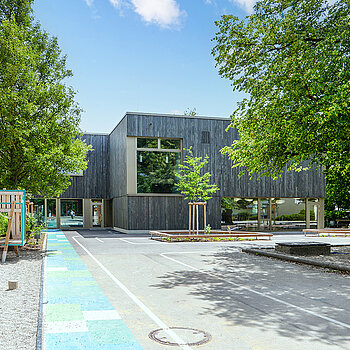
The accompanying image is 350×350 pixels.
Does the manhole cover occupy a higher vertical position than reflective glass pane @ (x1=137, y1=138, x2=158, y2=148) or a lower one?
lower

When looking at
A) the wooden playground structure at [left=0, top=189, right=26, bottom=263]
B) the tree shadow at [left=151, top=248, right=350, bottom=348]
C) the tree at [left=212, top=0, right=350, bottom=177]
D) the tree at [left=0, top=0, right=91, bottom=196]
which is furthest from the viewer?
the tree at [left=0, top=0, right=91, bottom=196]

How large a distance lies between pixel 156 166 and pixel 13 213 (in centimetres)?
1718

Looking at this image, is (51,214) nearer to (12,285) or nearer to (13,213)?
(13,213)

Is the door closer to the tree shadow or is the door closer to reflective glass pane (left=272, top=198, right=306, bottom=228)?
reflective glass pane (left=272, top=198, right=306, bottom=228)

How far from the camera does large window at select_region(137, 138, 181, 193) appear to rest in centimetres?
3000

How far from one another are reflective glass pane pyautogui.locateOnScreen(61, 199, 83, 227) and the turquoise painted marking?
2734 centimetres

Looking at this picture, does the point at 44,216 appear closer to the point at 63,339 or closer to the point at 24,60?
the point at 24,60

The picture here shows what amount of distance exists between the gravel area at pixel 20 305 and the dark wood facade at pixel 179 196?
16810mm

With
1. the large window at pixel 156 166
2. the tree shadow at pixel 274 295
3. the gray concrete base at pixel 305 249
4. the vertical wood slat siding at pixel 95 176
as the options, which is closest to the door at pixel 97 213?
the vertical wood slat siding at pixel 95 176

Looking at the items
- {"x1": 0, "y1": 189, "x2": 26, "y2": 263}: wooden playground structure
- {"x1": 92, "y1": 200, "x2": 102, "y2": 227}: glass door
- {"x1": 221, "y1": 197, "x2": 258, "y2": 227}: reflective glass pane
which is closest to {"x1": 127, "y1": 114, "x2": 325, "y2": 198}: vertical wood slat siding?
{"x1": 221, "y1": 197, "x2": 258, "y2": 227}: reflective glass pane

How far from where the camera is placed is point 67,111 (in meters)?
17.4

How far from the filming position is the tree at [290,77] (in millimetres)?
12586

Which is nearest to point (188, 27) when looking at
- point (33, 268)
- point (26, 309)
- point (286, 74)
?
point (286, 74)

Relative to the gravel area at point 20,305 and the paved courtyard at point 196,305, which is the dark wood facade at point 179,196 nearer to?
the paved courtyard at point 196,305
